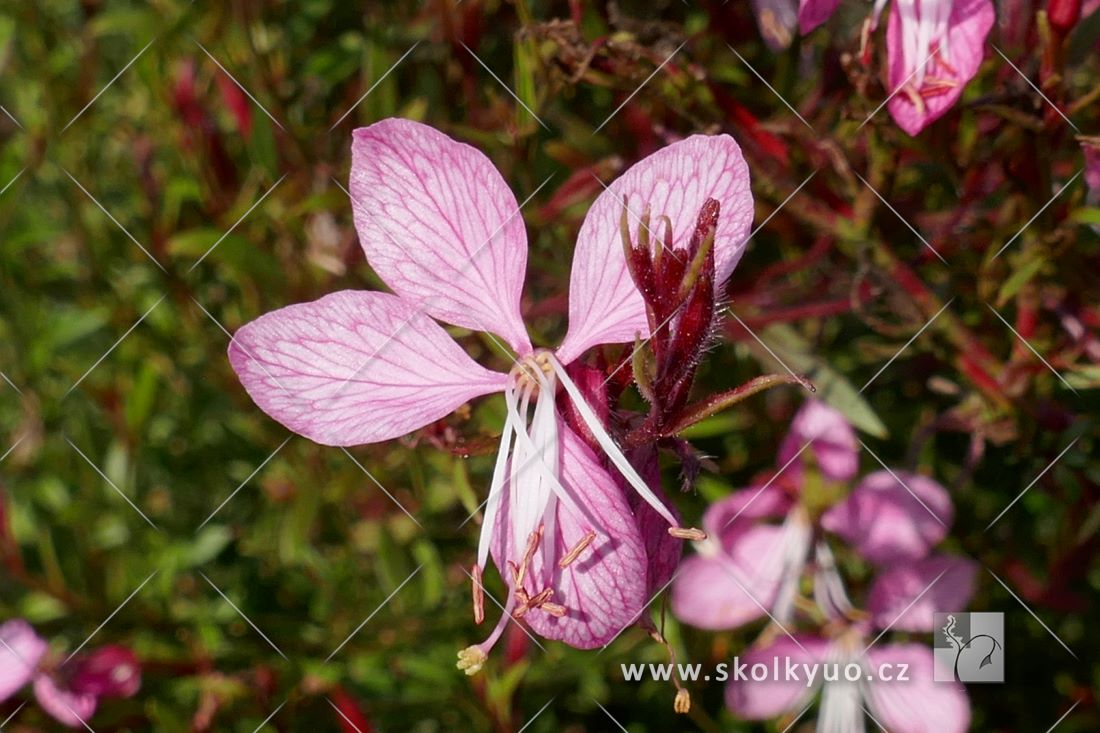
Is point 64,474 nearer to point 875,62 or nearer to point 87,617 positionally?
point 87,617

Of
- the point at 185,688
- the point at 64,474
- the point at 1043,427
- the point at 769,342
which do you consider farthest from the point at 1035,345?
the point at 64,474

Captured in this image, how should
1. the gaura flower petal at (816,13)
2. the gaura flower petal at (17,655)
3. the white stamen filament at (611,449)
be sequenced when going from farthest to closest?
the gaura flower petal at (17,655) < the gaura flower petal at (816,13) < the white stamen filament at (611,449)

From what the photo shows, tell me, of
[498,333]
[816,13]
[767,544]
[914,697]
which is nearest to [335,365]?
[498,333]

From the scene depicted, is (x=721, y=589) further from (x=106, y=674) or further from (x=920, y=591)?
(x=106, y=674)

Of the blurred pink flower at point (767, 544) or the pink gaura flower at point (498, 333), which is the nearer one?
the pink gaura flower at point (498, 333)

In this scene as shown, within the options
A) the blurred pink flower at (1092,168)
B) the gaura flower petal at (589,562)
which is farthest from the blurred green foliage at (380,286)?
the gaura flower petal at (589,562)

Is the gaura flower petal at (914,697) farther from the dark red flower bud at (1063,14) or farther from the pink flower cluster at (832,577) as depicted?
the dark red flower bud at (1063,14)

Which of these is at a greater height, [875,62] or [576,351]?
[875,62]
